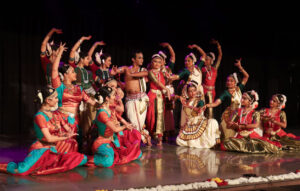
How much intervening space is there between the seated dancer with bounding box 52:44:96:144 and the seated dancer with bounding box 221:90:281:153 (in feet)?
6.72

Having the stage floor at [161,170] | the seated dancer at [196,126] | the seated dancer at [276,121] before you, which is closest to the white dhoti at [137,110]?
the stage floor at [161,170]

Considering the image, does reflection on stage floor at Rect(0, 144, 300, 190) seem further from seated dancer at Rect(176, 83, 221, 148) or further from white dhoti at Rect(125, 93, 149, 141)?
white dhoti at Rect(125, 93, 149, 141)

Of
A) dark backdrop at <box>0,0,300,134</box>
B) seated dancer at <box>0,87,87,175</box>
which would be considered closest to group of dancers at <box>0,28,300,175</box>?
seated dancer at <box>0,87,87,175</box>

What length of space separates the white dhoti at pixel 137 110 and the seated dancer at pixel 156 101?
0.79 ft

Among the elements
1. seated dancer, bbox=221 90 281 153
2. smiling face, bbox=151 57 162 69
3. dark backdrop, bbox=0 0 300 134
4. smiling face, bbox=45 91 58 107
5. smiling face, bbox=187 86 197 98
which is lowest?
seated dancer, bbox=221 90 281 153

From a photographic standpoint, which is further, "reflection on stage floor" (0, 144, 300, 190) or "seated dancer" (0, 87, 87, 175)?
"seated dancer" (0, 87, 87, 175)

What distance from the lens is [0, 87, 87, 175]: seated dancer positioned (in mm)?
3436

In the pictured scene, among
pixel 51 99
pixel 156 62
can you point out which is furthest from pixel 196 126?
pixel 51 99

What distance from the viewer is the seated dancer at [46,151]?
3.44m

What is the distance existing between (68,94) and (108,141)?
767 millimetres

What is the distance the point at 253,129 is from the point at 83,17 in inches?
143

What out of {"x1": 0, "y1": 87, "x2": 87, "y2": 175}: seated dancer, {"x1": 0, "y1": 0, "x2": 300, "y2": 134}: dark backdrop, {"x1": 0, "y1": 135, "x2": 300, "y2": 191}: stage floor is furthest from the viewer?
{"x1": 0, "y1": 0, "x2": 300, "y2": 134}: dark backdrop

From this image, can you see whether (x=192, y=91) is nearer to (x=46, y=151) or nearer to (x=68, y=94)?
(x=68, y=94)

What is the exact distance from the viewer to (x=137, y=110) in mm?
5246
